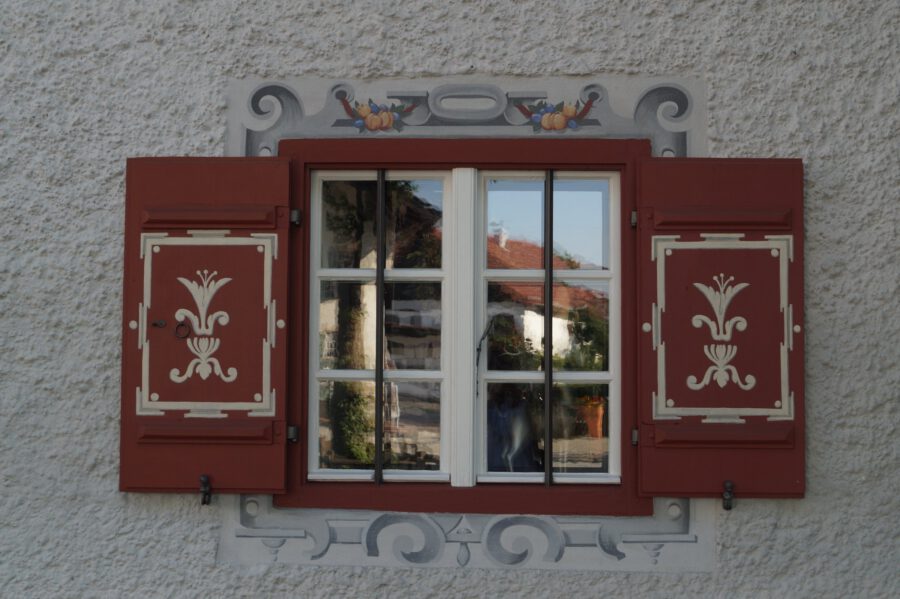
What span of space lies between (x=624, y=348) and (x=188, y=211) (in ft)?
5.81

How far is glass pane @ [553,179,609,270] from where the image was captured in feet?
11.7

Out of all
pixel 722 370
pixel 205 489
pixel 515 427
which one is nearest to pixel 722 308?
pixel 722 370

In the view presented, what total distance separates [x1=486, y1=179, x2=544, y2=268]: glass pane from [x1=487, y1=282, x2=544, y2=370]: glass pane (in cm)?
11

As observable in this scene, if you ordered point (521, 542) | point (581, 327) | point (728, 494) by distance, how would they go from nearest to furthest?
point (728, 494) < point (521, 542) < point (581, 327)

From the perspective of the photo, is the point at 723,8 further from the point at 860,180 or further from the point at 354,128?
the point at 354,128

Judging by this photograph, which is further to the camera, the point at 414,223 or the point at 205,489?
the point at 414,223

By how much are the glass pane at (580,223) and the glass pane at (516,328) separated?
168mm

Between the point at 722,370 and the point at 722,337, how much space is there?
125 millimetres

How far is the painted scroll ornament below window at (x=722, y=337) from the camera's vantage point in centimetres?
335

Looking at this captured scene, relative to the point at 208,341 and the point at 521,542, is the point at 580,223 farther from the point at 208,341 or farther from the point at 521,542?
the point at 208,341

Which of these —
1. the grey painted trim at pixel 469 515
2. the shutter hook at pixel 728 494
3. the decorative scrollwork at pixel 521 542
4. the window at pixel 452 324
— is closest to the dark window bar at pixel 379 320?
the window at pixel 452 324

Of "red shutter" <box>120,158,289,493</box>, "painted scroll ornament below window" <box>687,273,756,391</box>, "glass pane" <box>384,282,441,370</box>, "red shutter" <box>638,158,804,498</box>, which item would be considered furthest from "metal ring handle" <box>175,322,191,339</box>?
"painted scroll ornament below window" <box>687,273,756,391</box>

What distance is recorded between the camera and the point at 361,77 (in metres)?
3.52

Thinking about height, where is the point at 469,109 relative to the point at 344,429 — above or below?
above
